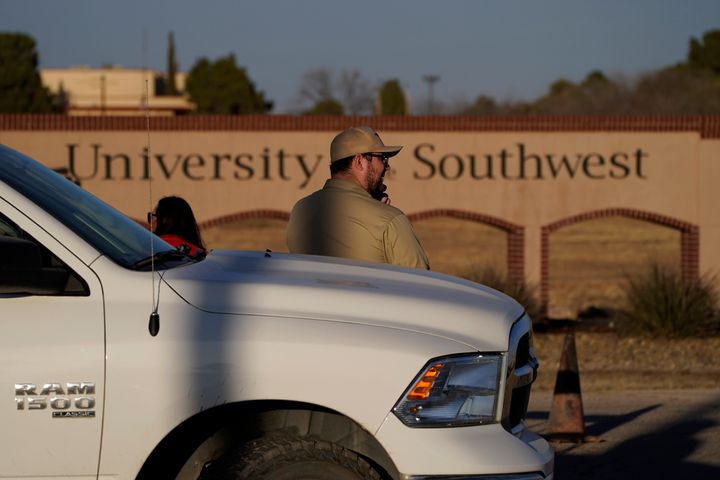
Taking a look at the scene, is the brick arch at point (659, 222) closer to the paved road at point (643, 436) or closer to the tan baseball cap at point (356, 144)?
the paved road at point (643, 436)

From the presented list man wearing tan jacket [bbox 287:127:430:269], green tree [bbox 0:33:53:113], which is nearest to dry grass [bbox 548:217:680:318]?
man wearing tan jacket [bbox 287:127:430:269]

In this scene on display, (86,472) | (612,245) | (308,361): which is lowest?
(612,245)

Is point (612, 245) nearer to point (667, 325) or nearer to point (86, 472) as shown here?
point (667, 325)

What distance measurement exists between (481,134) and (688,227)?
420cm

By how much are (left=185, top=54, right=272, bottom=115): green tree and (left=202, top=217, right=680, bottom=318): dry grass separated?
20341mm

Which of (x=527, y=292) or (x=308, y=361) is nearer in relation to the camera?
(x=308, y=361)

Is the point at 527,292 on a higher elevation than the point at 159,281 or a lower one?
lower

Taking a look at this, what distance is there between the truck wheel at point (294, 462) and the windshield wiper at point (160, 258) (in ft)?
2.57

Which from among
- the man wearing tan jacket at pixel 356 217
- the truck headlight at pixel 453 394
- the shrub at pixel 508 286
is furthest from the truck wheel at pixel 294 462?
the shrub at pixel 508 286

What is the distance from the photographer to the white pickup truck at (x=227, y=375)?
448 cm

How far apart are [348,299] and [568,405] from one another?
16.3 feet

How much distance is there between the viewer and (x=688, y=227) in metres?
23.8

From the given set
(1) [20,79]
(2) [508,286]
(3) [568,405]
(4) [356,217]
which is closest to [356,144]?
(4) [356,217]

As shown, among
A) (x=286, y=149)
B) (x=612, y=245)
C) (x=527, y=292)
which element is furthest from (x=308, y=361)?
(x=612, y=245)
